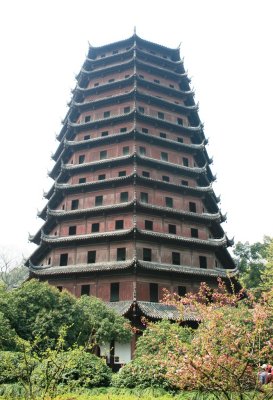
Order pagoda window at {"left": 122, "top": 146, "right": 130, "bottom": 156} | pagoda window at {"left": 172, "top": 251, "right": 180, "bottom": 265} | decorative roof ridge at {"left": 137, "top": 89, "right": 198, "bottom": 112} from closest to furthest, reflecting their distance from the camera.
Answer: pagoda window at {"left": 172, "top": 251, "right": 180, "bottom": 265}, pagoda window at {"left": 122, "top": 146, "right": 130, "bottom": 156}, decorative roof ridge at {"left": 137, "top": 89, "right": 198, "bottom": 112}

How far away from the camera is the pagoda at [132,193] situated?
89.8ft

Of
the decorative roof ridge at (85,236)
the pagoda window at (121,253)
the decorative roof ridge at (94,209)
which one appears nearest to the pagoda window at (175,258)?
the pagoda window at (121,253)

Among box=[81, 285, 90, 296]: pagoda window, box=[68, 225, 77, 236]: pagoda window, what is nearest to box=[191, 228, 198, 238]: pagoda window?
box=[81, 285, 90, 296]: pagoda window

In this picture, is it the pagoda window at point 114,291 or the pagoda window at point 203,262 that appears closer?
the pagoda window at point 114,291

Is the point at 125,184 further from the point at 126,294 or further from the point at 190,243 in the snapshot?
the point at 126,294

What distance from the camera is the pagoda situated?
89.8 ft

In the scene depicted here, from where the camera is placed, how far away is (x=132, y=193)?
29.8 metres

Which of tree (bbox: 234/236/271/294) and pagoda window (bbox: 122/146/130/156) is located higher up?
pagoda window (bbox: 122/146/130/156)

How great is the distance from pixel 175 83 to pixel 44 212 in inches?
756

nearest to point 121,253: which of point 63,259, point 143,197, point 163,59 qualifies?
point 143,197

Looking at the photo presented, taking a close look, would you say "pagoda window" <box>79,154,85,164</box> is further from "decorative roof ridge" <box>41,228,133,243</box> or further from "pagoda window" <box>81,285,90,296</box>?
"pagoda window" <box>81,285,90,296</box>

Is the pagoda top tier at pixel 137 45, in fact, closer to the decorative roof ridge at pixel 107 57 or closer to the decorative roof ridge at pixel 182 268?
the decorative roof ridge at pixel 107 57

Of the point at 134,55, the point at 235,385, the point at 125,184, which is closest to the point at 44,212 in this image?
the point at 125,184

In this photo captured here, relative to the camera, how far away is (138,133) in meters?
31.5
